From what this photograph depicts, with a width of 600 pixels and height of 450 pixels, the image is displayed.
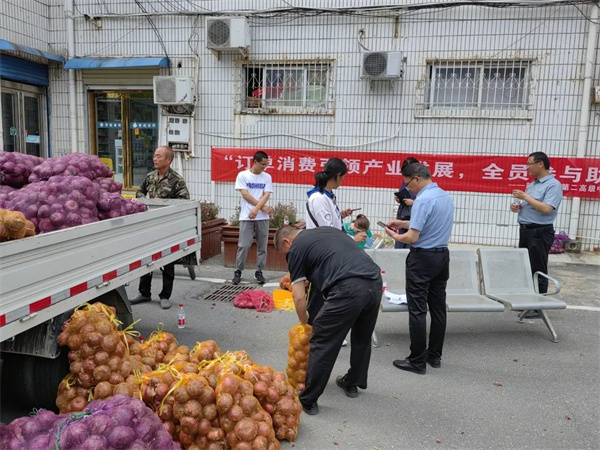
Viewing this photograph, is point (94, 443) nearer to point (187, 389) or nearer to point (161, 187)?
point (187, 389)

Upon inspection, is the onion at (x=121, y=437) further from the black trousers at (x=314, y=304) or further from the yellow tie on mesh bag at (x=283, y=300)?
the yellow tie on mesh bag at (x=283, y=300)

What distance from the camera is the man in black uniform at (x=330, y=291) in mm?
3197

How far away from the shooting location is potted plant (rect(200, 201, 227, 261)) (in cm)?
777

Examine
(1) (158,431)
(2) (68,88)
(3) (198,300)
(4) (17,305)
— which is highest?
(2) (68,88)

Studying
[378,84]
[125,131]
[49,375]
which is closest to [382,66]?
[378,84]

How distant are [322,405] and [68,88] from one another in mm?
9470

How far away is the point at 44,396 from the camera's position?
315cm

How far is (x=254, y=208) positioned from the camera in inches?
257

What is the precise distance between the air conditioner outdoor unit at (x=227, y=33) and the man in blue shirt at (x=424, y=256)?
19.1 feet

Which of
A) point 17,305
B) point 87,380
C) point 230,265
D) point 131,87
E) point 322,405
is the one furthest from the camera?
point 131,87

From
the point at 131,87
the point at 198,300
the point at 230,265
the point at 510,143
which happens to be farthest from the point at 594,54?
the point at 131,87

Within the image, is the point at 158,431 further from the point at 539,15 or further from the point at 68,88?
the point at 68,88

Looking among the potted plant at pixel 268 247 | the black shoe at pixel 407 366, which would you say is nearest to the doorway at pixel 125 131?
the potted plant at pixel 268 247

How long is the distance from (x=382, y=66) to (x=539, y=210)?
4.29 meters
